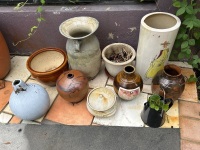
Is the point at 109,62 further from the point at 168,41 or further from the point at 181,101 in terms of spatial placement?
the point at 181,101

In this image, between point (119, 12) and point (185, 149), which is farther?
point (119, 12)

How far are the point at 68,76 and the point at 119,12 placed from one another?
0.73m

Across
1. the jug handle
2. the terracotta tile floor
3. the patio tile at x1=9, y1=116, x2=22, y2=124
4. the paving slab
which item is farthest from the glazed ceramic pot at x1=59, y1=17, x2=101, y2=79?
the patio tile at x1=9, y1=116, x2=22, y2=124

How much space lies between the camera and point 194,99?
1845mm

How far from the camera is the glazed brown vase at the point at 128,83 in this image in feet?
5.49

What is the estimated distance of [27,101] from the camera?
1.64 meters

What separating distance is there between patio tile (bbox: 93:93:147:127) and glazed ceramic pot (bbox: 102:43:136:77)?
291 mm

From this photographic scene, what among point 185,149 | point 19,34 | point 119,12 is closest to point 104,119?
point 185,149

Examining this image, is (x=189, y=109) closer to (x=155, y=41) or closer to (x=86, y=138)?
(x=155, y=41)

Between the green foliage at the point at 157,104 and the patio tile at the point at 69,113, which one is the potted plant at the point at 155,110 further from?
the patio tile at the point at 69,113

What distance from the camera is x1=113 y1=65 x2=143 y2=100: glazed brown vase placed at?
1.67 metres

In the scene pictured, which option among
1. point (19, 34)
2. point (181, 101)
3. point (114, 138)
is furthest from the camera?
point (19, 34)

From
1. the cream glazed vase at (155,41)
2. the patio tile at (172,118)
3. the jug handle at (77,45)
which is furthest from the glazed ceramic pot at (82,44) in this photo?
the patio tile at (172,118)

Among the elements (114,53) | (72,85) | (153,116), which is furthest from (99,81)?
(153,116)
